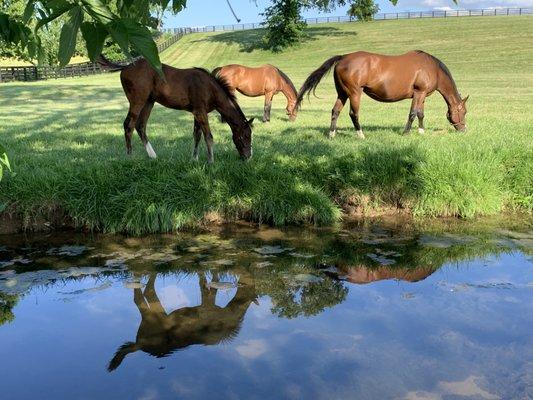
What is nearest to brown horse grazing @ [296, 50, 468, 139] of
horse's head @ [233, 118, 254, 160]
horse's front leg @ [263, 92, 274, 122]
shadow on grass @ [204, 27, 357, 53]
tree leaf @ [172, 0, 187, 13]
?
horse's head @ [233, 118, 254, 160]

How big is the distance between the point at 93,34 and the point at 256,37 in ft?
201

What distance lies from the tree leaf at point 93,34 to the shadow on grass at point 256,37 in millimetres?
53072

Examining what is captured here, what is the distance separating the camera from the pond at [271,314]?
3.87 meters

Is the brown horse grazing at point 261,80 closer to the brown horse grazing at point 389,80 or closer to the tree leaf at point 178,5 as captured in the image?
the brown horse grazing at point 389,80

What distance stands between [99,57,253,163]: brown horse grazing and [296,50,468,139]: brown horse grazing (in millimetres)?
2653

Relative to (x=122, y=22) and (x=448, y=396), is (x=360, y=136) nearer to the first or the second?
(x=448, y=396)

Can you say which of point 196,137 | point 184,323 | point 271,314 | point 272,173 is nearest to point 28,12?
point 184,323

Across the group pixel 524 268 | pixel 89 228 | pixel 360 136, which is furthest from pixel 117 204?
pixel 360 136

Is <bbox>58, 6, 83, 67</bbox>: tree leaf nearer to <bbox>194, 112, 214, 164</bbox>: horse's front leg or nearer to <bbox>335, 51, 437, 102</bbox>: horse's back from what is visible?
<bbox>194, 112, 214, 164</bbox>: horse's front leg

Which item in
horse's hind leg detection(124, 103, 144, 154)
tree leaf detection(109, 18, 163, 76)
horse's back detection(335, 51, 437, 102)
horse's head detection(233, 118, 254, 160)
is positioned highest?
tree leaf detection(109, 18, 163, 76)

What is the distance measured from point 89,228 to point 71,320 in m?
2.50

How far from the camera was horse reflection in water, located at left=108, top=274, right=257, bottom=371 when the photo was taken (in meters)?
4.39

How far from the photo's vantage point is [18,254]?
639 cm

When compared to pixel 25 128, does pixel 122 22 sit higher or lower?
higher
